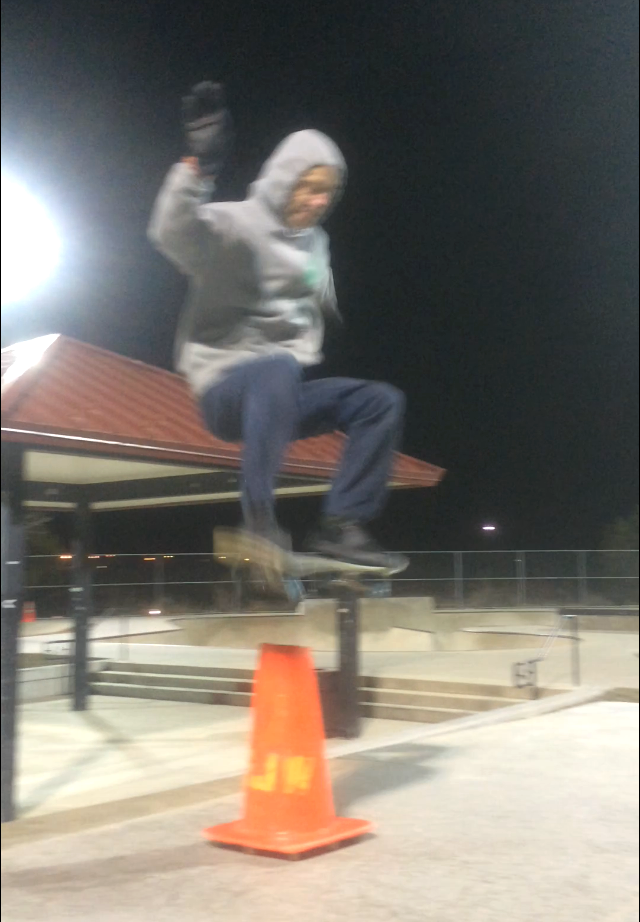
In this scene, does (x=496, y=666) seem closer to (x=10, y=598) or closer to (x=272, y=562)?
(x=10, y=598)

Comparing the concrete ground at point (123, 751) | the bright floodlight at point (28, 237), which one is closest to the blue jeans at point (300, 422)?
the bright floodlight at point (28, 237)

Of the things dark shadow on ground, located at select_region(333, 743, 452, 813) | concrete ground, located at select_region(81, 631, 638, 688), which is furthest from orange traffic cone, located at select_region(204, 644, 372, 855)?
concrete ground, located at select_region(81, 631, 638, 688)

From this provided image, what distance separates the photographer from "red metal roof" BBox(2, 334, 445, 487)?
1.85 meters

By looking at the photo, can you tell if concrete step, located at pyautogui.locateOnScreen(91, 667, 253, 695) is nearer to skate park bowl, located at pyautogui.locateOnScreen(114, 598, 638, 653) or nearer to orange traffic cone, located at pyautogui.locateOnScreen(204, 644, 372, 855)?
orange traffic cone, located at pyautogui.locateOnScreen(204, 644, 372, 855)

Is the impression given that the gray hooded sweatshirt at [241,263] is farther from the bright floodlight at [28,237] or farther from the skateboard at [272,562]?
the bright floodlight at [28,237]

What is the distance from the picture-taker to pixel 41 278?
1.99m

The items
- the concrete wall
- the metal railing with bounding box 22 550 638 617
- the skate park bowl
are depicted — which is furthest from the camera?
the concrete wall

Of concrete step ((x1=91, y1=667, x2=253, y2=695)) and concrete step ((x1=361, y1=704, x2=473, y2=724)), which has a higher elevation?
concrete step ((x1=91, y1=667, x2=253, y2=695))

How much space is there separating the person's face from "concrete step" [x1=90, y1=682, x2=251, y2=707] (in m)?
3.60

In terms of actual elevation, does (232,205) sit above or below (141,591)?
above

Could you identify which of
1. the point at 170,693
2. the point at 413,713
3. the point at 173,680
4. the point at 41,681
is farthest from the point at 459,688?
the point at 41,681

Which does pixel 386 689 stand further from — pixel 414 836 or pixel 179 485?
pixel 179 485

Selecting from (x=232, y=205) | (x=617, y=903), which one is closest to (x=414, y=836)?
(x=617, y=903)

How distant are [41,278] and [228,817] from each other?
4.59 meters
